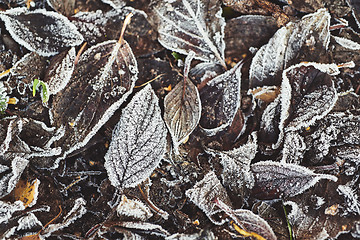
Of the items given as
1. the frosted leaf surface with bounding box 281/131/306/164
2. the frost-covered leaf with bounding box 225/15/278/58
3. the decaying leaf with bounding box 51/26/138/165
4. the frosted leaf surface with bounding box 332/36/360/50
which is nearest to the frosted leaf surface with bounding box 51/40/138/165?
the decaying leaf with bounding box 51/26/138/165

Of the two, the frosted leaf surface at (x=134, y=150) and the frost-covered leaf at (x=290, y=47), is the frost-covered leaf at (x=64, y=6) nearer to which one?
the frosted leaf surface at (x=134, y=150)

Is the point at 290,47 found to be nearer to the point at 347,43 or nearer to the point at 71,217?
the point at 347,43

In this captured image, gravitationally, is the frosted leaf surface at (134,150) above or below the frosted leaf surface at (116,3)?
below

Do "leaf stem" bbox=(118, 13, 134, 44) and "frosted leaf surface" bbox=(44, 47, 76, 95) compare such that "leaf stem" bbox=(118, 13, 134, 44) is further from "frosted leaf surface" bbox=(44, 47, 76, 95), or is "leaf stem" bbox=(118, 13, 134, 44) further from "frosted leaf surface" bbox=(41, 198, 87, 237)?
"frosted leaf surface" bbox=(41, 198, 87, 237)

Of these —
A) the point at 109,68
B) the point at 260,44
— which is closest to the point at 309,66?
the point at 260,44

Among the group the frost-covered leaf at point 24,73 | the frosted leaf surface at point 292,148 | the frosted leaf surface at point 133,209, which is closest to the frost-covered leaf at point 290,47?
the frosted leaf surface at point 292,148

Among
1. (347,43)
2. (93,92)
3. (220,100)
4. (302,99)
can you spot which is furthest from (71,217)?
(347,43)

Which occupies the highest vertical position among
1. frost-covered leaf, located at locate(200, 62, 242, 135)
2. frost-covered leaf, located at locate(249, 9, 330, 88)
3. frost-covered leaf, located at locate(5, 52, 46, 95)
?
frost-covered leaf, located at locate(5, 52, 46, 95)
